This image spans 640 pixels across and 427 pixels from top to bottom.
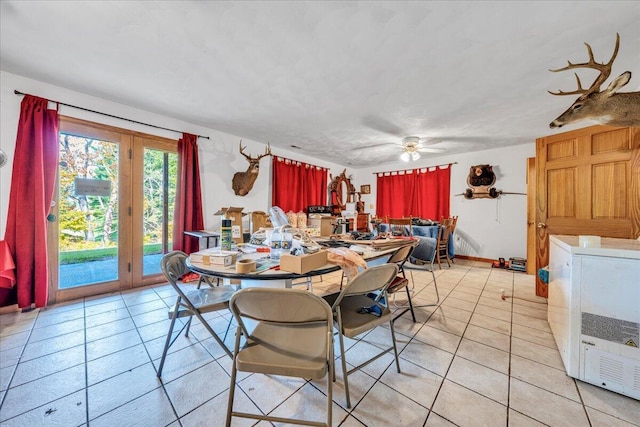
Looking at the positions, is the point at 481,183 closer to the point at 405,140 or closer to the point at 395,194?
the point at 395,194

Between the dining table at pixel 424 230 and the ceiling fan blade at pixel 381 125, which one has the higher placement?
the ceiling fan blade at pixel 381 125

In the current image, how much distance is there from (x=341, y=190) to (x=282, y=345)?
215 inches

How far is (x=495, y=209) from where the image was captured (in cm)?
492

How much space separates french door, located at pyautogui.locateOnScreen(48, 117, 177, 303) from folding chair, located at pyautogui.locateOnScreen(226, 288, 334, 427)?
119 inches

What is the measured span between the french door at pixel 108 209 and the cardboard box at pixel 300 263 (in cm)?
300

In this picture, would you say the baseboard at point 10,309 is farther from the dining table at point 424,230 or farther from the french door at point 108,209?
the dining table at point 424,230

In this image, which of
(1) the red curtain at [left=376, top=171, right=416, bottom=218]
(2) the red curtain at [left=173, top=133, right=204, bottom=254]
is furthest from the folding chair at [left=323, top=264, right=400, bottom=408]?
(1) the red curtain at [left=376, top=171, right=416, bottom=218]

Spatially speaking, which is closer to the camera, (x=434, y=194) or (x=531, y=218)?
(x=531, y=218)

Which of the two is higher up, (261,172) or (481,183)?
(261,172)

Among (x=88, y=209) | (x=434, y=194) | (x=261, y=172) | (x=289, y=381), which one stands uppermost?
(x=261, y=172)

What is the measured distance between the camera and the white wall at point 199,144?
236 cm

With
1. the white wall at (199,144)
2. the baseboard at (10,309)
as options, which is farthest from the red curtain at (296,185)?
the baseboard at (10,309)

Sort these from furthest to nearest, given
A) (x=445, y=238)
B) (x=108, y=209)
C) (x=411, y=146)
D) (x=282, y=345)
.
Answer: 1. (x=445, y=238)
2. (x=411, y=146)
3. (x=108, y=209)
4. (x=282, y=345)

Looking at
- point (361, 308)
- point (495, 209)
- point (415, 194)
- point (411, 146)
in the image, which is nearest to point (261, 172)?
point (411, 146)
